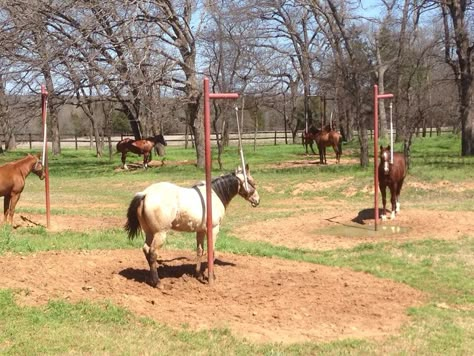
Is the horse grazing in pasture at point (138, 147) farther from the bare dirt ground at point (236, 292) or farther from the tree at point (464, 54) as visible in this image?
the bare dirt ground at point (236, 292)

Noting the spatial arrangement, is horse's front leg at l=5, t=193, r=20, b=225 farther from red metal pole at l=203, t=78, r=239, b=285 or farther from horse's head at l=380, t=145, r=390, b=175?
horse's head at l=380, t=145, r=390, b=175

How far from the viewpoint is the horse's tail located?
24.9ft

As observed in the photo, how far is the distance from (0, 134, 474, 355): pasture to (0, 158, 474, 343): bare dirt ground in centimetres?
2

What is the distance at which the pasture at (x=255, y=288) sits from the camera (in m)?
5.87

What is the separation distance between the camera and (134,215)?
7.70 m

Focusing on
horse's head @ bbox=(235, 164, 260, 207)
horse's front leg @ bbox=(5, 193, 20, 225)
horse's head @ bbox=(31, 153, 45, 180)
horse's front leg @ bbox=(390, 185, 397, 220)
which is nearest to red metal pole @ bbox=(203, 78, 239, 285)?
horse's head @ bbox=(235, 164, 260, 207)

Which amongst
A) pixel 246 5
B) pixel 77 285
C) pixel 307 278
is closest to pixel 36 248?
pixel 77 285

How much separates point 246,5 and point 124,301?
95.4 feet

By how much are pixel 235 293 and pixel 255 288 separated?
1.22 feet

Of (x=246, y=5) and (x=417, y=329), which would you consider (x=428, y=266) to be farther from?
(x=246, y=5)

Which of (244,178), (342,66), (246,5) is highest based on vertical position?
(246,5)

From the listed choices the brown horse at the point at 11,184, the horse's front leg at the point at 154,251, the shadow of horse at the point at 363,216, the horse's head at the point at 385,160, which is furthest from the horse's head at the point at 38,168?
the horse's head at the point at 385,160

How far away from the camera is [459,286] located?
888 centimetres

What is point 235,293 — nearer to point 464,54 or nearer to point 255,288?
point 255,288
